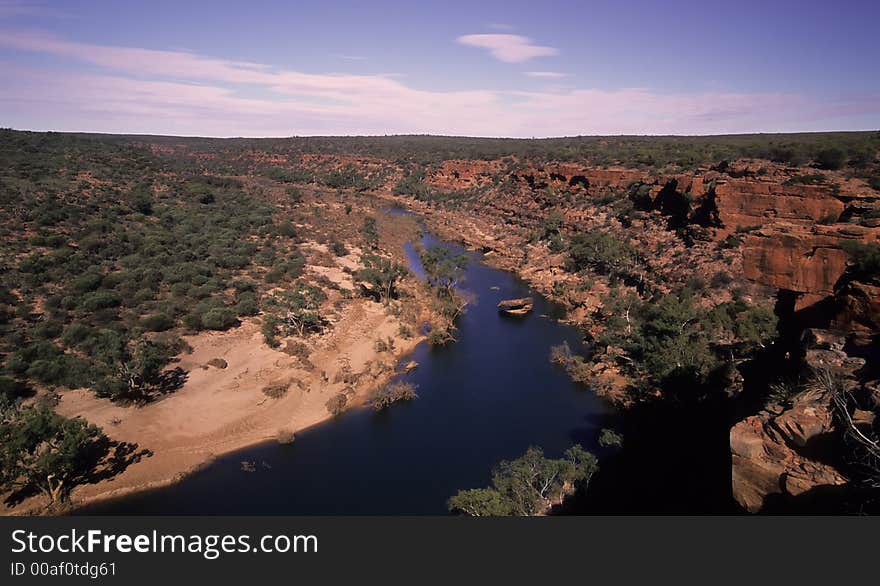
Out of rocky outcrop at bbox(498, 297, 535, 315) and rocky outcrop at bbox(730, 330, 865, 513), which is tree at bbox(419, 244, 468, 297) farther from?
rocky outcrop at bbox(730, 330, 865, 513)

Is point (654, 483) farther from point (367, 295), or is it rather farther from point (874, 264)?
point (367, 295)

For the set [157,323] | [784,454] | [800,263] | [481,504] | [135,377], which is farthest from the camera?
[157,323]

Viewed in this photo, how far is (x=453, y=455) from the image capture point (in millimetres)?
18922

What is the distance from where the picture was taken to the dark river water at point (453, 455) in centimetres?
1598

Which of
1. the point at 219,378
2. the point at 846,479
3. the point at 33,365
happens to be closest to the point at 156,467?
the point at 219,378

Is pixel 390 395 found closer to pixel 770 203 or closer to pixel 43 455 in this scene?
pixel 43 455

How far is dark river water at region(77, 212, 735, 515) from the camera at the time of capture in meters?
16.0

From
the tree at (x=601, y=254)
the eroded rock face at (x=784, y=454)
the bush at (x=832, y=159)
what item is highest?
the bush at (x=832, y=159)

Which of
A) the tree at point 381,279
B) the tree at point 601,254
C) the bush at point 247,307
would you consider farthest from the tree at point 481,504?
the tree at point 601,254

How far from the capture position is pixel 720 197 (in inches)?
1356

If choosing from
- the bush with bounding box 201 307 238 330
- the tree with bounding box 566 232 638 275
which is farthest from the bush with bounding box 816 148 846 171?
the bush with bounding box 201 307 238 330

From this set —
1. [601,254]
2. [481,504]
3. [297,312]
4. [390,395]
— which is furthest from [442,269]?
[481,504]

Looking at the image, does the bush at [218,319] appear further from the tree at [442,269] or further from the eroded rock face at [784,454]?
the eroded rock face at [784,454]
